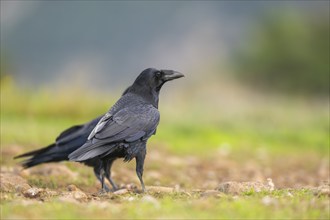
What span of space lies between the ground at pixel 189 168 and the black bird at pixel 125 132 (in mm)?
357

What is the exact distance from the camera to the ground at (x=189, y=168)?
16.2 feet

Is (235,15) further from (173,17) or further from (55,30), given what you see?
(55,30)

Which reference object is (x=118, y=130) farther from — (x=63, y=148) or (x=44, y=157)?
(x=44, y=157)

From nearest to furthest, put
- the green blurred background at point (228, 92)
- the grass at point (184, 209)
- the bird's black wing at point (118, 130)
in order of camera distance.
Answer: the grass at point (184, 209) < the bird's black wing at point (118, 130) < the green blurred background at point (228, 92)

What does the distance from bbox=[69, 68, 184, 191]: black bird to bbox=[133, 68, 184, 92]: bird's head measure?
144 millimetres

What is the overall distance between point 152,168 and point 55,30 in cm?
18134

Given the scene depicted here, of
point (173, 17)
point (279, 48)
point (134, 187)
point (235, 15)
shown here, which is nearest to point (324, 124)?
point (134, 187)

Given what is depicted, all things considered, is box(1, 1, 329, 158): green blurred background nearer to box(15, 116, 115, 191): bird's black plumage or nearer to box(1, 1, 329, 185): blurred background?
box(1, 1, 329, 185): blurred background

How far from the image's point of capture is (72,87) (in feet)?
56.2

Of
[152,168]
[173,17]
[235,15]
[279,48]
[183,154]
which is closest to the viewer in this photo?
[152,168]

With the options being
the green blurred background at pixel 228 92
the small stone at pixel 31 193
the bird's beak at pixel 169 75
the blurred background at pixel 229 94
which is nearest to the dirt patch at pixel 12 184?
the small stone at pixel 31 193

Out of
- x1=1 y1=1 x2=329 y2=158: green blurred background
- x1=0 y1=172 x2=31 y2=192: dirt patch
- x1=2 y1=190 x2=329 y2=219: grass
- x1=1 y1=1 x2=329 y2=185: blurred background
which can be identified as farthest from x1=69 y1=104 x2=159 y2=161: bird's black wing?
x1=1 y1=1 x2=329 y2=158: green blurred background

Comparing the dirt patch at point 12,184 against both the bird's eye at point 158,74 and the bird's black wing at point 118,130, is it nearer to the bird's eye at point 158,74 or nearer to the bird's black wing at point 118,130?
the bird's black wing at point 118,130

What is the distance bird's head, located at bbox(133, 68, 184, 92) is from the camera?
24.2 ft
